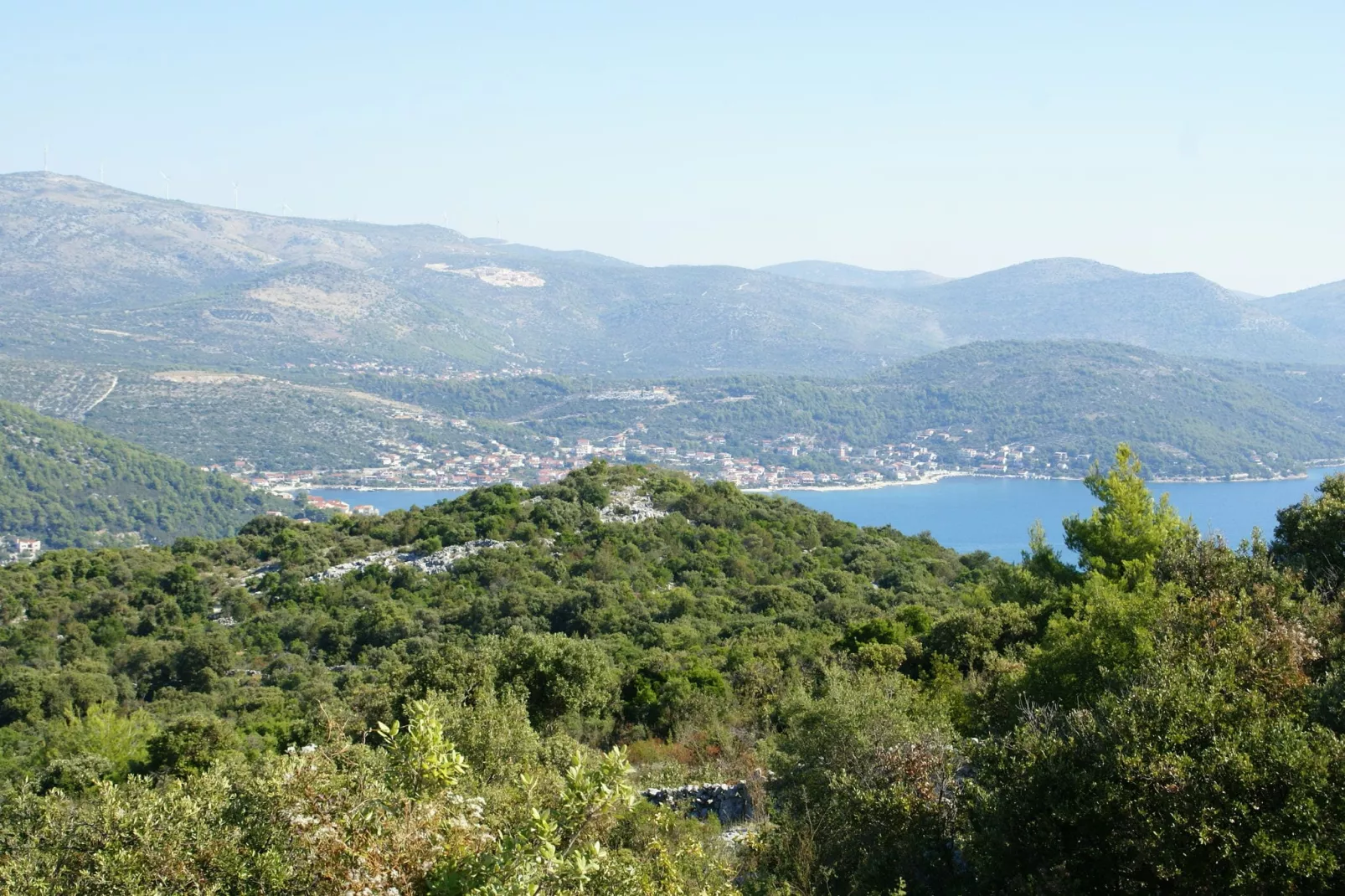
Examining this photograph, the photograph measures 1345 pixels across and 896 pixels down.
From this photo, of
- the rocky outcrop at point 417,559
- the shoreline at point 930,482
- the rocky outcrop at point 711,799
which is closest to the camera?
the rocky outcrop at point 711,799

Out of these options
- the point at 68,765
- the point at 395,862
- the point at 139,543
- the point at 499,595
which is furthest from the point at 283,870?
the point at 139,543

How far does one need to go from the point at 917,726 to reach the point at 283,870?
621 centimetres

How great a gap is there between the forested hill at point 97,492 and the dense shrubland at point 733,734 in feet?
147

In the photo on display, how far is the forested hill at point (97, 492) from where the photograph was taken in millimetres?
69312

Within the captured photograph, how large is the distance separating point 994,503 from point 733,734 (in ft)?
267

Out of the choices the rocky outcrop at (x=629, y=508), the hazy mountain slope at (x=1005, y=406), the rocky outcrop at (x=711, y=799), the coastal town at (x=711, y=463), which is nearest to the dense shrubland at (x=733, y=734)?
the rocky outcrop at (x=711, y=799)

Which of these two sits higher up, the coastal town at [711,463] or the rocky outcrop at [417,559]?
the rocky outcrop at [417,559]

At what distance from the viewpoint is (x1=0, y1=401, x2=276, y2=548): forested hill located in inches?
2729

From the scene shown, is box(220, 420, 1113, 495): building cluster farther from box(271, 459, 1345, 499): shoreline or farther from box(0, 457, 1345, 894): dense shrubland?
box(0, 457, 1345, 894): dense shrubland

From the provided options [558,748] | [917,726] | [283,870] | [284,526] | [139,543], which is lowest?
[139,543]

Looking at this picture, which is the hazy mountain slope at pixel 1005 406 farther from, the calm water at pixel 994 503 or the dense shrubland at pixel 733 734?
the dense shrubland at pixel 733 734

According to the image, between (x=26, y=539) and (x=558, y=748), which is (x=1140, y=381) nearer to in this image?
(x=26, y=539)

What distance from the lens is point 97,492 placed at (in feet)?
244

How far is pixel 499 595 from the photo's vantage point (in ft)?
96.8
